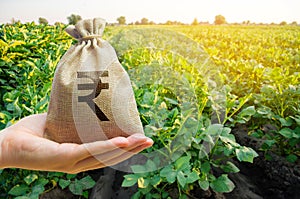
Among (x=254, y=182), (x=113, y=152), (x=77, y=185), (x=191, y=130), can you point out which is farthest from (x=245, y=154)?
(x=113, y=152)

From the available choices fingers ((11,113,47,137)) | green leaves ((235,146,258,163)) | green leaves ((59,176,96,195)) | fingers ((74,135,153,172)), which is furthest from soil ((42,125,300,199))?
fingers ((74,135,153,172))

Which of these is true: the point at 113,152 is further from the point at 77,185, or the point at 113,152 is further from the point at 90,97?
the point at 77,185

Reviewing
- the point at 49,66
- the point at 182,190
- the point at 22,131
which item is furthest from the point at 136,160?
the point at 49,66

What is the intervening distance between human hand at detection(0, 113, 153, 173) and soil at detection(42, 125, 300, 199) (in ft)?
Result: 3.38

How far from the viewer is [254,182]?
255 centimetres

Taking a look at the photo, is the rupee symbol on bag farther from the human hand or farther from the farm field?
the farm field

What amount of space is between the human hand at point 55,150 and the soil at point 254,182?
1.03 m

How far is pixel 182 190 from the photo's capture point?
1949mm

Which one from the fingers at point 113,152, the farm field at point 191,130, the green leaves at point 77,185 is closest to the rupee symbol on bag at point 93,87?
the fingers at point 113,152

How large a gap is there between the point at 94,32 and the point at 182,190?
118cm

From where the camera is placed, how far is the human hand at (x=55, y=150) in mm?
933

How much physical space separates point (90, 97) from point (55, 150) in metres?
0.19

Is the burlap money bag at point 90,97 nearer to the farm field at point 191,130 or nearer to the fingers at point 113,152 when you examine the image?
the fingers at point 113,152

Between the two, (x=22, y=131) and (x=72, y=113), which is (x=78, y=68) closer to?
(x=72, y=113)
